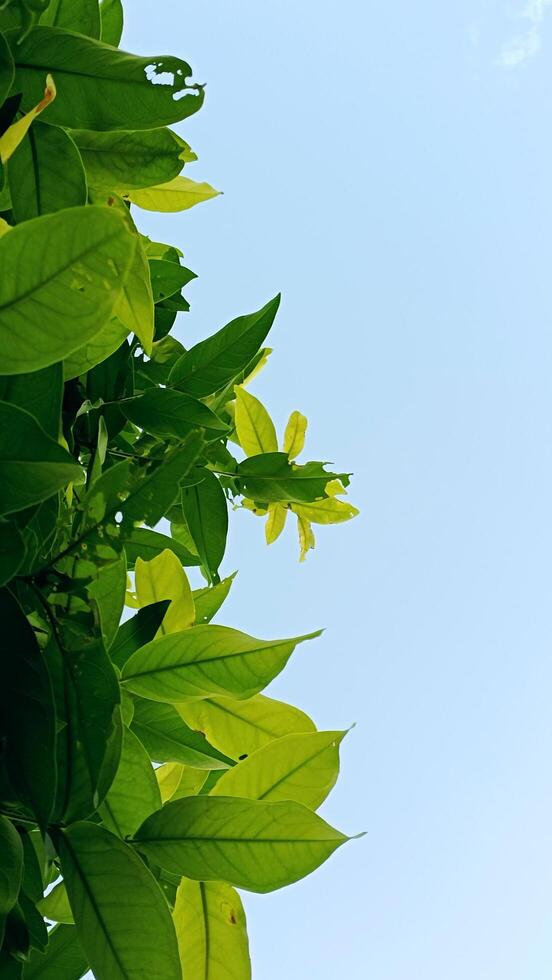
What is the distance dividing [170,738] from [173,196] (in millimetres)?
Result: 543

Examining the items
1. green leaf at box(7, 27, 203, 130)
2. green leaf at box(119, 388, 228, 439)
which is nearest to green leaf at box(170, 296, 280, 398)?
green leaf at box(119, 388, 228, 439)

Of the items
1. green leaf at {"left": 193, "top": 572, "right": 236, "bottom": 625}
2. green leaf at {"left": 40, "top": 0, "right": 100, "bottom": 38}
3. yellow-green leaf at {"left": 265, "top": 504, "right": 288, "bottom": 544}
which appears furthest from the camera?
yellow-green leaf at {"left": 265, "top": 504, "right": 288, "bottom": 544}

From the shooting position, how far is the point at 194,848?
1.75 ft

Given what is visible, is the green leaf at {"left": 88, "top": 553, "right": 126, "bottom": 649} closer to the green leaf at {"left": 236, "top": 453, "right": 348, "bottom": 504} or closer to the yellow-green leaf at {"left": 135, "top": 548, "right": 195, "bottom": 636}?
the yellow-green leaf at {"left": 135, "top": 548, "right": 195, "bottom": 636}

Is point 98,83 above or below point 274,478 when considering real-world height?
above

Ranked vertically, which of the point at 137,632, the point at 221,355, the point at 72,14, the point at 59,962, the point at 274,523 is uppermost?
the point at 72,14

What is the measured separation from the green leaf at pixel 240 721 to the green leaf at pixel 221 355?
31cm

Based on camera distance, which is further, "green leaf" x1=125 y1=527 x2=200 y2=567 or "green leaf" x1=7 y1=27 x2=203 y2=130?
"green leaf" x1=125 y1=527 x2=200 y2=567

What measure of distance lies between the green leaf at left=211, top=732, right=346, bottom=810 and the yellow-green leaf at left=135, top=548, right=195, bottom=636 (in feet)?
0.45

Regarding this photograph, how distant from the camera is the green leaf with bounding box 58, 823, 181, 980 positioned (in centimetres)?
49

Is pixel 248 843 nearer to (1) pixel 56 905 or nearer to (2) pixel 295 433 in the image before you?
(1) pixel 56 905

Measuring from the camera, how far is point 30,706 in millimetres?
485

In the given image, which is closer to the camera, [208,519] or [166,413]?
[166,413]

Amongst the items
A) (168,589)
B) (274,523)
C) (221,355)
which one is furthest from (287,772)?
(274,523)
